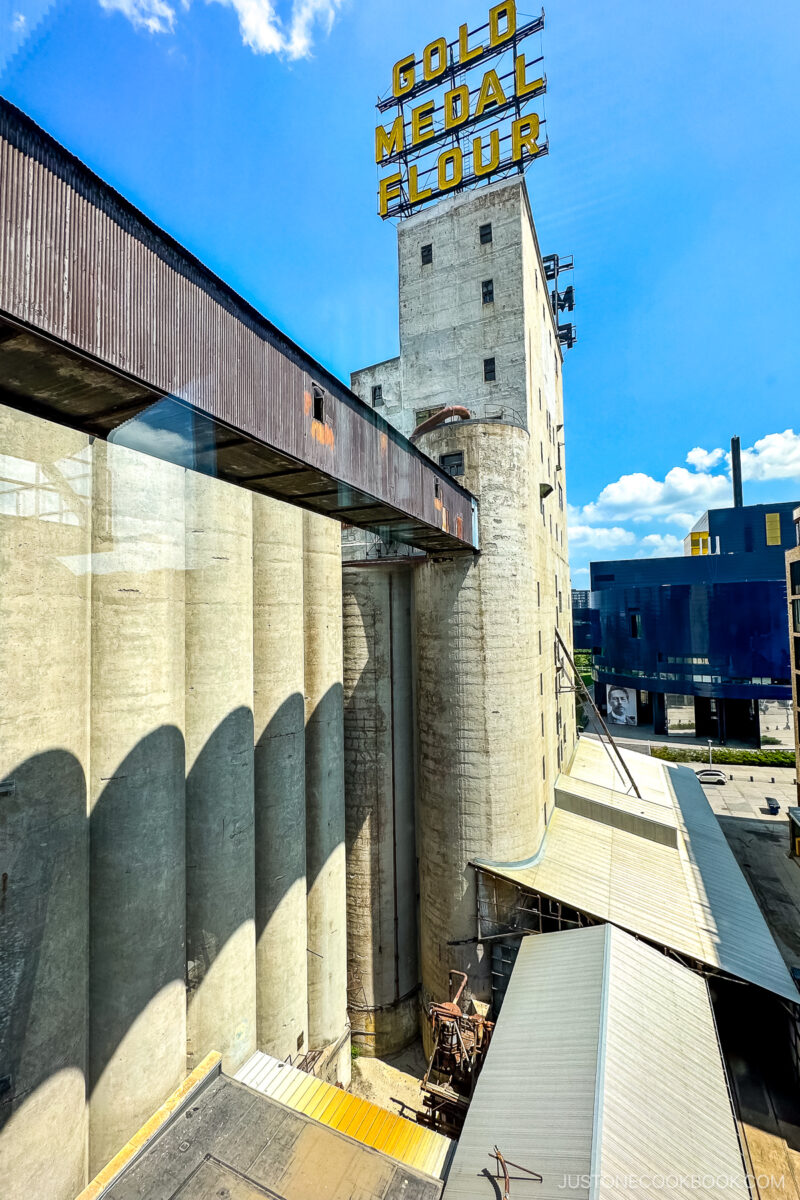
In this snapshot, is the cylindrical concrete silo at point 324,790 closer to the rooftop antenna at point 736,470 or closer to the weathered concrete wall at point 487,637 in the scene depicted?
the weathered concrete wall at point 487,637

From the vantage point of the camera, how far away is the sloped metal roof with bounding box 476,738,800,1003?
14.6m

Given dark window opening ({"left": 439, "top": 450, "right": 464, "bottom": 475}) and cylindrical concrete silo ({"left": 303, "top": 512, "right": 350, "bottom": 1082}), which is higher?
dark window opening ({"left": 439, "top": 450, "right": 464, "bottom": 475})

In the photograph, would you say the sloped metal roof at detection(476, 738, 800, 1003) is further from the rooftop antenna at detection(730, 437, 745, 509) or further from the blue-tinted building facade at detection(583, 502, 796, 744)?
the rooftop antenna at detection(730, 437, 745, 509)

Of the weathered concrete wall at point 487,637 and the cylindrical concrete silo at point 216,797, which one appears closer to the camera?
the cylindrical concrete silo at point 216,797

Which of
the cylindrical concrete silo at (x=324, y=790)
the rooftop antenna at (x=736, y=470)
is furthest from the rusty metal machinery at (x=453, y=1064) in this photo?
the rooftop antenna at (x=736, y=470)

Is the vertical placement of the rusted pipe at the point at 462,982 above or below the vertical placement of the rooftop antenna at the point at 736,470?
below

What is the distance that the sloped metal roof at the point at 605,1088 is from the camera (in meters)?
8.27

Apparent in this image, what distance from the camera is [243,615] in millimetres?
12539

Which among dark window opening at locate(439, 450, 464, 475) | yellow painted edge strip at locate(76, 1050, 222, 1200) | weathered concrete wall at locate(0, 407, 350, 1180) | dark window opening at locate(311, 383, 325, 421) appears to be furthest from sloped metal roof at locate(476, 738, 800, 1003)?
dark window opening at locate(311, 383, 325, 421)

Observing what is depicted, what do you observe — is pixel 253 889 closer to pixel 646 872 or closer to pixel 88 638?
pixel 88 638

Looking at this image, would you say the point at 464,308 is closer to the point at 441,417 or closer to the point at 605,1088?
the point at 441,417

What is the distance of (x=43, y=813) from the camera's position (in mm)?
8195

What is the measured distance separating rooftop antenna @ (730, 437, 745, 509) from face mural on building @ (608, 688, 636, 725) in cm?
4905

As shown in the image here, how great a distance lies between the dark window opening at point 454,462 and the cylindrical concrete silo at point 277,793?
6460 mm
